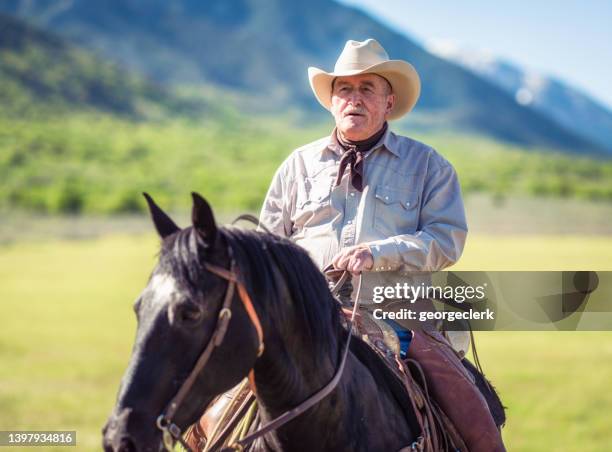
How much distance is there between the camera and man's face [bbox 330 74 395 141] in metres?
4.17

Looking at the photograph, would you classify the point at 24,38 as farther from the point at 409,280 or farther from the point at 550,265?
the point at 409,280

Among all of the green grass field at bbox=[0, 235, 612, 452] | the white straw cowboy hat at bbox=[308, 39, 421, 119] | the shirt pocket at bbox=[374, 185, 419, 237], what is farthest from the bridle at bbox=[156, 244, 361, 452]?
the green grass field at bbox=[0, 235, 612, 452]

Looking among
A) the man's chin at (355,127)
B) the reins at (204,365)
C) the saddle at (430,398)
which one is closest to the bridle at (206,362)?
the reins at (204,365)

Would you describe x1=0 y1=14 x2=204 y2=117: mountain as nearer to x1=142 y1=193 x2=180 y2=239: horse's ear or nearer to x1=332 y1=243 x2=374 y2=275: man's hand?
x1=332 y1=243 x2=374 y2=275: man's hand

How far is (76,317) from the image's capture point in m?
29.8

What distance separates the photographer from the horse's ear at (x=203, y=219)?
268 centimetres

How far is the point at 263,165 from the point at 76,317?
72.2m

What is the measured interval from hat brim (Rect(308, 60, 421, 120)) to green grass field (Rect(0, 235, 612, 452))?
8.24 meters

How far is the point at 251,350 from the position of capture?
9.12 feet

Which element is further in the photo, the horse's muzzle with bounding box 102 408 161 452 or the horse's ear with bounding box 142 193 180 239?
the horse's ear with bounding box 142 193 180 239

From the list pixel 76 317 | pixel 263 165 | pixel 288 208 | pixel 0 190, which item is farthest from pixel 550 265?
pixel 263 165

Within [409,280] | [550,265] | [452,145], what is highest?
[452,145]

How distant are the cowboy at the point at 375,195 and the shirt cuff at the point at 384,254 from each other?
2 cm

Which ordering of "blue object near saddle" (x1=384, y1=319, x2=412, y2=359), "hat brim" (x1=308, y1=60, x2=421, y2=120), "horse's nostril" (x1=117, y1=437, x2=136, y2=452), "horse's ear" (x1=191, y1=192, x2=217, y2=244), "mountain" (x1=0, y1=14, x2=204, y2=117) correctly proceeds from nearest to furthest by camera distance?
1. "horse's nostril" (x1=117, y1=437, x2=136, y2=452)
2. "horse's ear" (x1=191, y1=192, x2=217, y2=244)
3. "blue object near saddle" (x1=384, y1=319, x2=412, y2=359)
4. "hat brim" (x1=308, y1=60, x2=421, y2=120)
5. "mountain" (x1=0, y1=14, x2=204, y2=117)
